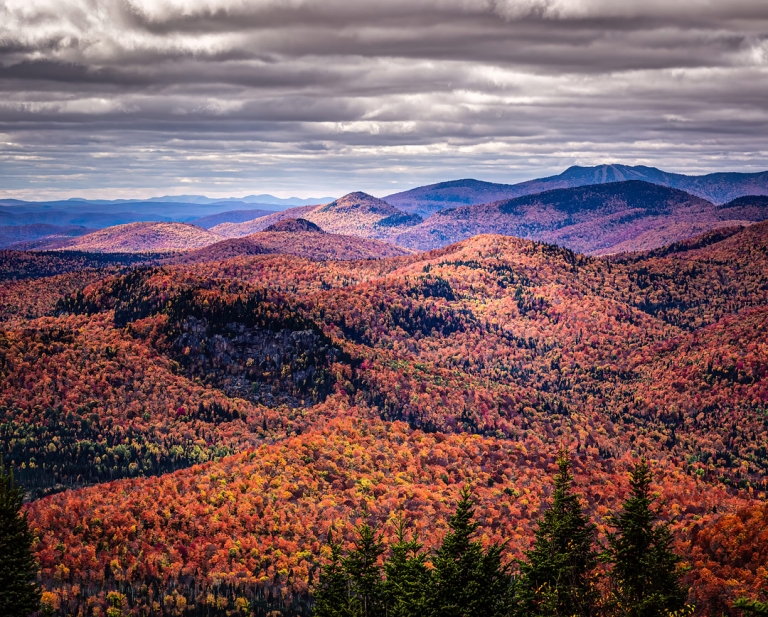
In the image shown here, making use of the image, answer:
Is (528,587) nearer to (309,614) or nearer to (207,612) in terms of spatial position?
(309,614)

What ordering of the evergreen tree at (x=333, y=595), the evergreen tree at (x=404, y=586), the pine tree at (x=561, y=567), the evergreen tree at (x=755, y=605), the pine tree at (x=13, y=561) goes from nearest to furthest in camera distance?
the evergreen tree at (x=755, y=605), the pine tree at (x=13, y=561), the evergreen tree at (x=404, y=586), the pine tree at (x=561, y=567), the evergreen tree at (x=333, y=595)

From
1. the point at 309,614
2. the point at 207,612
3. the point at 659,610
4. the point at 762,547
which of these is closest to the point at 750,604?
the point at 659,610

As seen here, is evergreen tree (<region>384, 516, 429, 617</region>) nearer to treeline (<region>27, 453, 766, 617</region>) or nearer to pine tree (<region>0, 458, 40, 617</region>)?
treeline (<region>27, 453, 766, 617</region>)

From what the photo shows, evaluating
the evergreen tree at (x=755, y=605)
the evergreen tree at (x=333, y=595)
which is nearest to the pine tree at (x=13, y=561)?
the evergreen tree at (x=333, y=595)

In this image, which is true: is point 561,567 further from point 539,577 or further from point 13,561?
point 13,561

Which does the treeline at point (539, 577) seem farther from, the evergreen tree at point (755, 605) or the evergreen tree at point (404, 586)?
the evergreen tree at point (755, 605)

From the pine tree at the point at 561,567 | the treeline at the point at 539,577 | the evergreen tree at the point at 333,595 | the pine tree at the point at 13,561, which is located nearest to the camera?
the pine tree at the point at 13,561
